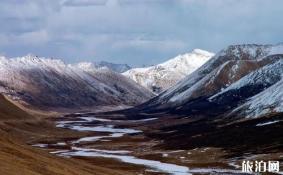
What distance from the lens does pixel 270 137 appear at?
197 m

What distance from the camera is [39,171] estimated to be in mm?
87438

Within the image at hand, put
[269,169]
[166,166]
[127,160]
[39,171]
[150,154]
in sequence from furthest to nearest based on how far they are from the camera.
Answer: [150,154] → [127,160] → [166,166] → [269,169] → [39,171]

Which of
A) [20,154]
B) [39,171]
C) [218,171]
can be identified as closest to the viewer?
[39,171]

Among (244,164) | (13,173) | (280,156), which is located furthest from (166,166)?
(13,173)

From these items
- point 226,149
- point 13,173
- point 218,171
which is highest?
point 226,149

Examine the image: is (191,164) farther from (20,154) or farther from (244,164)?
(20,154)

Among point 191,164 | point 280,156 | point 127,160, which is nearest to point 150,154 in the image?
point 127,160

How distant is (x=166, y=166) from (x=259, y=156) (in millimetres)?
25873

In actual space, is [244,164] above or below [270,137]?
below

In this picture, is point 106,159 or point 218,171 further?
point 106,159

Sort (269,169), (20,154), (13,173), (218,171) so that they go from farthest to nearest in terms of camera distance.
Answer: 1. (218,171)
2. (269,169)
3. (20,154)
4. (13,173)

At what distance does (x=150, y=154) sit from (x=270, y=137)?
39194 millimetres

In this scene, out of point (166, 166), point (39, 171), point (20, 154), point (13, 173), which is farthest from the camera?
point (166, 166)

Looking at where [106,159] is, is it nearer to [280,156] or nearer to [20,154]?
[280,156]
